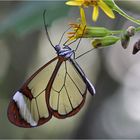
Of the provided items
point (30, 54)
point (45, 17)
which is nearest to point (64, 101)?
point (45, 17)

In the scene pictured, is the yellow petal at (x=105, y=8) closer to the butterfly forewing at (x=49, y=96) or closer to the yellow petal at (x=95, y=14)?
the yellow petal at (x=95, y=14)

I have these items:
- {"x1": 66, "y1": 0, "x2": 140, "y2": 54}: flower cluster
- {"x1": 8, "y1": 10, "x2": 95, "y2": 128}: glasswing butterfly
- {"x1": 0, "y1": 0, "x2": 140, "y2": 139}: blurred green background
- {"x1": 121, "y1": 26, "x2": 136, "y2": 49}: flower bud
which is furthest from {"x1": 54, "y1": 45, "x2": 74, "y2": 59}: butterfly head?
{"x1": 0, "y1": 0, "x2": 140, "y2": 139}: blurred green background

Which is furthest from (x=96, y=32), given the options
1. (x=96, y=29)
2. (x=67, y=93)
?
(x=67, y=93)

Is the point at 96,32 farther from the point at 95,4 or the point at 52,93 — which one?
the point at 52,93

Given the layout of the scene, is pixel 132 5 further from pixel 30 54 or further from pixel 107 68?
pixel 107 68

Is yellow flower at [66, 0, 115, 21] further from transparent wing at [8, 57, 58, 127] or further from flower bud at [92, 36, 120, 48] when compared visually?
transparent wing at [8, 57, 58, 127]
